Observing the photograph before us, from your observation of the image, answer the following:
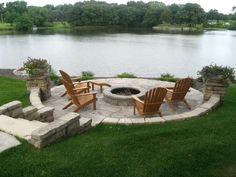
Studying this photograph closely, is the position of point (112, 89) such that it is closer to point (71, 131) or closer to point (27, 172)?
point (71, 131)

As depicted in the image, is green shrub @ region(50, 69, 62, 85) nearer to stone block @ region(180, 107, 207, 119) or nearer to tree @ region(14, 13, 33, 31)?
stone block @ region(180, 107, 207, 119)

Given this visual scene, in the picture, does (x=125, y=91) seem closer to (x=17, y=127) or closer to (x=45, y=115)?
(x=45, y=115)

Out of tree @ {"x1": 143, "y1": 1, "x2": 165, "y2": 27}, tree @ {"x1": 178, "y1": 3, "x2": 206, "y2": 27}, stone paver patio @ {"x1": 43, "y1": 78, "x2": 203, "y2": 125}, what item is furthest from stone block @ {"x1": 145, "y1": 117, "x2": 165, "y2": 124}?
tree @ {"x1": 143, "y1": 1, "x2": 165, "y2": 27}

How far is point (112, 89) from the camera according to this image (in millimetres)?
7680

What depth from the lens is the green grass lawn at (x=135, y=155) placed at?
3449 millimetres

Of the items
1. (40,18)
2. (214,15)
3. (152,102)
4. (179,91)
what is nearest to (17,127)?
(152,102)

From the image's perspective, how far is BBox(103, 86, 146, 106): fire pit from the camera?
690 cm

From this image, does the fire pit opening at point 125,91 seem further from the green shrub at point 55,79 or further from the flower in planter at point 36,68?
the green shrub at point 55,79

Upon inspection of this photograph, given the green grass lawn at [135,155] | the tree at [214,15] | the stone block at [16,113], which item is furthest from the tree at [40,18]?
the green grass lawn at [135,155]

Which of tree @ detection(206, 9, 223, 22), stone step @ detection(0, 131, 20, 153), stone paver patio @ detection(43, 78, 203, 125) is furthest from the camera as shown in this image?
tree @ detection(206, 9, 223, 22)

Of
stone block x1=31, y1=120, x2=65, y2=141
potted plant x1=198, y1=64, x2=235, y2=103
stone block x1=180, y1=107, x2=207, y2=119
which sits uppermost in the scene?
potted plant x1=198, y1=64, x2=235, y2=103

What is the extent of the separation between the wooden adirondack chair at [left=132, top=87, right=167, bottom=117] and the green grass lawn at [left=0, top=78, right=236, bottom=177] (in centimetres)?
102

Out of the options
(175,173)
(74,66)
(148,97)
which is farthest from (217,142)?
(74,66)

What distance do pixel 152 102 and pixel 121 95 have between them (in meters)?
1.54
